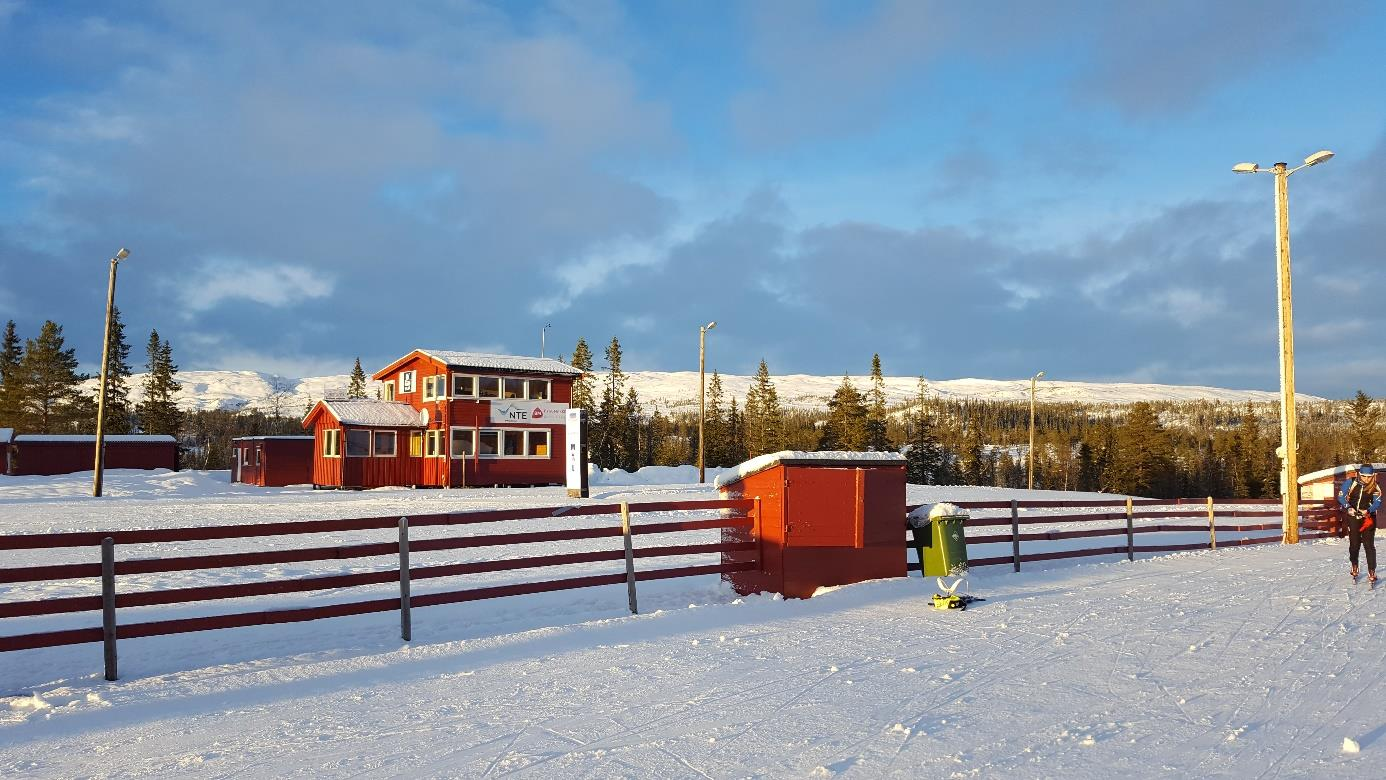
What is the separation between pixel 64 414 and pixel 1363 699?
81112 millimetres

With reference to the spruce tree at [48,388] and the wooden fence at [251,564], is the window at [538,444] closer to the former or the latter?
the wooden fence at [251,564]

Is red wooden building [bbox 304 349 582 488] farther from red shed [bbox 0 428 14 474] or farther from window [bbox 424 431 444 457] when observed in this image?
red shed [bbox 0 428 14 474]

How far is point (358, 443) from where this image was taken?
37719 millimetres

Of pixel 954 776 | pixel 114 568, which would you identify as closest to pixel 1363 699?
pixel 954 776

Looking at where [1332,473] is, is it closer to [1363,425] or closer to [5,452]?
[5,452]

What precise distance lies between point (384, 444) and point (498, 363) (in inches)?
237

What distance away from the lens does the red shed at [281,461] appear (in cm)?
4084

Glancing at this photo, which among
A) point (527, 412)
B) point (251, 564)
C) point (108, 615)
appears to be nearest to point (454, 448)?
point (527, 412)

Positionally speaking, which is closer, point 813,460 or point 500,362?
point 813,460

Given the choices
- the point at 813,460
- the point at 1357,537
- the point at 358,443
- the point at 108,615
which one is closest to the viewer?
the point at 108,615

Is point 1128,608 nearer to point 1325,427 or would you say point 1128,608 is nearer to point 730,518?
point 730,518

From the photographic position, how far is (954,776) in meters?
4.65

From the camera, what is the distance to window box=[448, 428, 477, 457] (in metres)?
37.8

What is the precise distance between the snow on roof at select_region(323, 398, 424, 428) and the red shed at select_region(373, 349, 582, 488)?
54 cm
